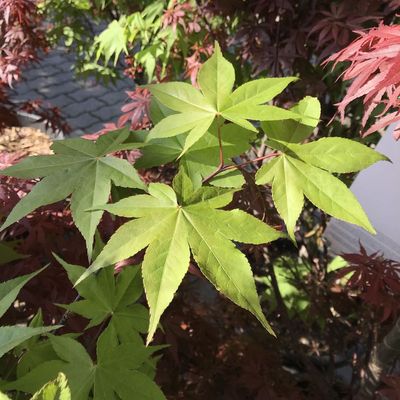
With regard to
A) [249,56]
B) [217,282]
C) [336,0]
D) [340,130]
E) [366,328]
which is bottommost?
[366,328]

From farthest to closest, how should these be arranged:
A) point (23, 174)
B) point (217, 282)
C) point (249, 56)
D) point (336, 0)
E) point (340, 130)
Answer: point (340, 130)
point (249, 56)
point (336, 0)
point (23, 174)
point (217, 282)

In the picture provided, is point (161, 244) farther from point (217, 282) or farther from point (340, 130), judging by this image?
point (340, 130)

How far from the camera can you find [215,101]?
0.84 m

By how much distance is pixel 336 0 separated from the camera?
5.57 ft

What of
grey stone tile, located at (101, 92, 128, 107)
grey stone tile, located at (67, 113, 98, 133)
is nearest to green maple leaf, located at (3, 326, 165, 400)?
grey stone tile, located at (67, 113, 98, 133)

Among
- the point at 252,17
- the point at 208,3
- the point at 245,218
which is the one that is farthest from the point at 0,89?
the point at 245,218

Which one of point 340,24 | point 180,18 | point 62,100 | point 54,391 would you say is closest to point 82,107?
point 62,100

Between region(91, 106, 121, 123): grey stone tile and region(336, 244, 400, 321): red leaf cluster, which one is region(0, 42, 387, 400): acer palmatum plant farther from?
region(91, 106, 121, 123): grey stone tile

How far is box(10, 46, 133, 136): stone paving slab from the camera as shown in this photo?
4.45m

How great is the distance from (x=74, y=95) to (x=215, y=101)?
14.3 feet

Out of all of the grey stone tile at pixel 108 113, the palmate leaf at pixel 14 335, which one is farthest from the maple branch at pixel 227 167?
the grey stone tile at pixel 108 113

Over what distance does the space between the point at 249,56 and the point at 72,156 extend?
4.04 feet

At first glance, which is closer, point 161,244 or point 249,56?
point 161,244

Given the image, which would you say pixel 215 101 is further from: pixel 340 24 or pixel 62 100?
pixel 62 100
